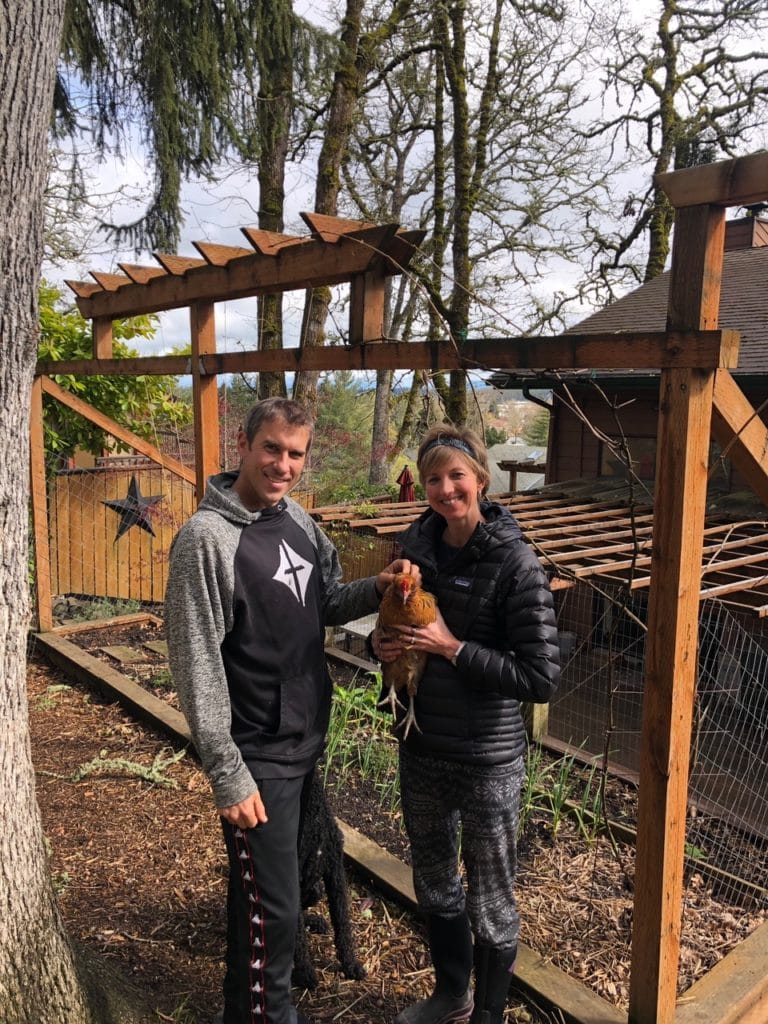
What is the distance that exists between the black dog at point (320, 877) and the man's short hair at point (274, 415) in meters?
1.07

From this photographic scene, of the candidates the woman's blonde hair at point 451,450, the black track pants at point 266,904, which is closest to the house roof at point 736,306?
the woman's blonde hair at point 451,450

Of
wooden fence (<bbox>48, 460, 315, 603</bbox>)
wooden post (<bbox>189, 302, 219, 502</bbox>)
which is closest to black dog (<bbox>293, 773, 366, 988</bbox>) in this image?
wooden post (<bbox>189, 302, 219, 502</bbox>)

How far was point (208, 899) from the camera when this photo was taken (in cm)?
285

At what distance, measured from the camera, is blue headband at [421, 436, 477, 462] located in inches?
79.0

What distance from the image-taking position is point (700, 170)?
177 cm

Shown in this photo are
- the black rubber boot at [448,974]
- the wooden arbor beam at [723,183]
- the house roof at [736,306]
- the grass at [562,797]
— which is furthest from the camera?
the house roof at [736,306]

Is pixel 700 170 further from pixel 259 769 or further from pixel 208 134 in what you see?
pixel 208 134

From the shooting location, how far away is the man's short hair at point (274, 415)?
1.91 m

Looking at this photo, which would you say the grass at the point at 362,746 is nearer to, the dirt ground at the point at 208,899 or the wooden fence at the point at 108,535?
the dirt ground at the point at 208,899

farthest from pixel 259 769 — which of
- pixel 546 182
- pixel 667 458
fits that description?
pixel 546 182

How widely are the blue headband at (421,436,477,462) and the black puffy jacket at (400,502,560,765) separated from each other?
0.16 meters

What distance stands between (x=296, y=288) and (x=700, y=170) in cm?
199

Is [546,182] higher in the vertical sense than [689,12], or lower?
lower

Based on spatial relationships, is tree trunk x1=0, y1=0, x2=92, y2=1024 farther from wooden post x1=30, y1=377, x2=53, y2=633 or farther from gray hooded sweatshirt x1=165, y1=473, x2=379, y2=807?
wooden post x1=30, y1=377, x2=53, y2=633
